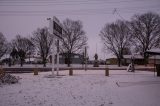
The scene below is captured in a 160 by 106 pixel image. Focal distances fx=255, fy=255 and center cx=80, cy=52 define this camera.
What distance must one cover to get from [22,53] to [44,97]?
7585cm

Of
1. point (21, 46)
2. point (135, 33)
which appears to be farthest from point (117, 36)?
point (21, 46)

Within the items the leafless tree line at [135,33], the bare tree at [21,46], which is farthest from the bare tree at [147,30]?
the bare tree at [21,46]

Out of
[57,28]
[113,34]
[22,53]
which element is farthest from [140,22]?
[57,28]

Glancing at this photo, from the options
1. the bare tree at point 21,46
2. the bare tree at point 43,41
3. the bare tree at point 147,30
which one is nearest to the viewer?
the bare tree at point 147,30

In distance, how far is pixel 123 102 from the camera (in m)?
11.6

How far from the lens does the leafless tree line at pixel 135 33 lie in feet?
227

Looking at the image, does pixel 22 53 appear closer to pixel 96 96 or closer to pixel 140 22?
pixel 140 22

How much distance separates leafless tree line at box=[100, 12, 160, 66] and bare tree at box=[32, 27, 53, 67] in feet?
60.1

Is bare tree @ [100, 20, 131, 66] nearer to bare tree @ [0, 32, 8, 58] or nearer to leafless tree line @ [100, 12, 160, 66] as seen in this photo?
leafless tree line @ [100, 12, 160, 66]

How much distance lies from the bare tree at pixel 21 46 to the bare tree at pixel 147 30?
35995 mm

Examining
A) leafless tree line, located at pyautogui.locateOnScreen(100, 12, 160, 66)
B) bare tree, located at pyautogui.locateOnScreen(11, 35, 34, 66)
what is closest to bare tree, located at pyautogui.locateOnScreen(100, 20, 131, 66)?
leafless tree line, located at pyautogui.locateOnScreen(100, 12, 160, 66)

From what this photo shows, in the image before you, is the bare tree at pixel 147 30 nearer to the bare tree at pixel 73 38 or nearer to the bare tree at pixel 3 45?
the bare tree at pixel 73 38

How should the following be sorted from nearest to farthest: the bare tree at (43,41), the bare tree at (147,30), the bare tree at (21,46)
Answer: the bare tree at (147,30)
the bare tree at (43,41)
the bare tree at (21,46)

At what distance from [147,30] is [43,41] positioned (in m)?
32.3
